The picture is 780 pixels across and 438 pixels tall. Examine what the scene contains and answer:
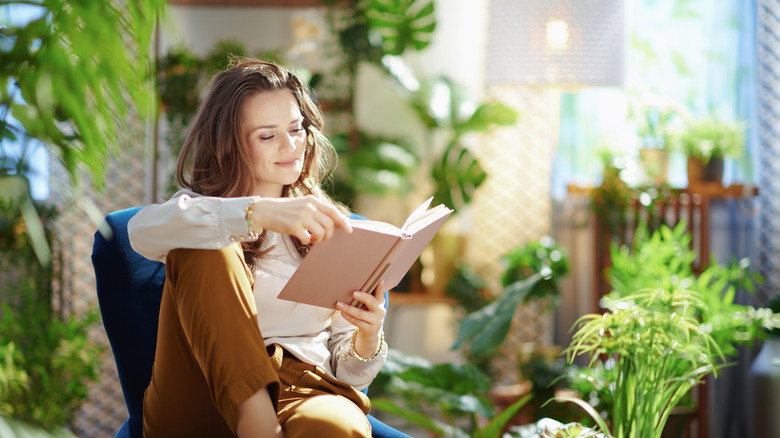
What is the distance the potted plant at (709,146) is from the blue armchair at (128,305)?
196cm

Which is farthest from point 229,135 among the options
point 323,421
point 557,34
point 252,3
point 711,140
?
point 252,3

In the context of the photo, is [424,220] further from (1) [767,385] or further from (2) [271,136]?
(1) [767,385]

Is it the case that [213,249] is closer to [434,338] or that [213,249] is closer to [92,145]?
[92,145]

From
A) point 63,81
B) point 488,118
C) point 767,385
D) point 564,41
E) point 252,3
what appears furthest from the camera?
point 252,3

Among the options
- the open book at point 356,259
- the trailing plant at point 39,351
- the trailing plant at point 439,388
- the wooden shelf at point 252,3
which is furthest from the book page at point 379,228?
the wooden shelf at point 252,3

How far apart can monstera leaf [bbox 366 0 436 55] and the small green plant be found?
123 cm

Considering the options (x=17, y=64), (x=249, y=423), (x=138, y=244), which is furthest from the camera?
(x=138, y=244)

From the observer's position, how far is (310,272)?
134 centimetres

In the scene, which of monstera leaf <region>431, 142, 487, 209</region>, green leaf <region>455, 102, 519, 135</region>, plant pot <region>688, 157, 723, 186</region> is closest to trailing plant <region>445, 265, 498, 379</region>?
monstera leaf <region>431, 142, 487, 209</region>

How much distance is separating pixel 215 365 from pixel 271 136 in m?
0.57

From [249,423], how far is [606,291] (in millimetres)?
2171

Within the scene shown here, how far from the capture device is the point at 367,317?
1.50m

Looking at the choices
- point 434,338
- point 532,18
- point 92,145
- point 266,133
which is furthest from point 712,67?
point 92,145

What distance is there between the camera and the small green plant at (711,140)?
9.83ft
